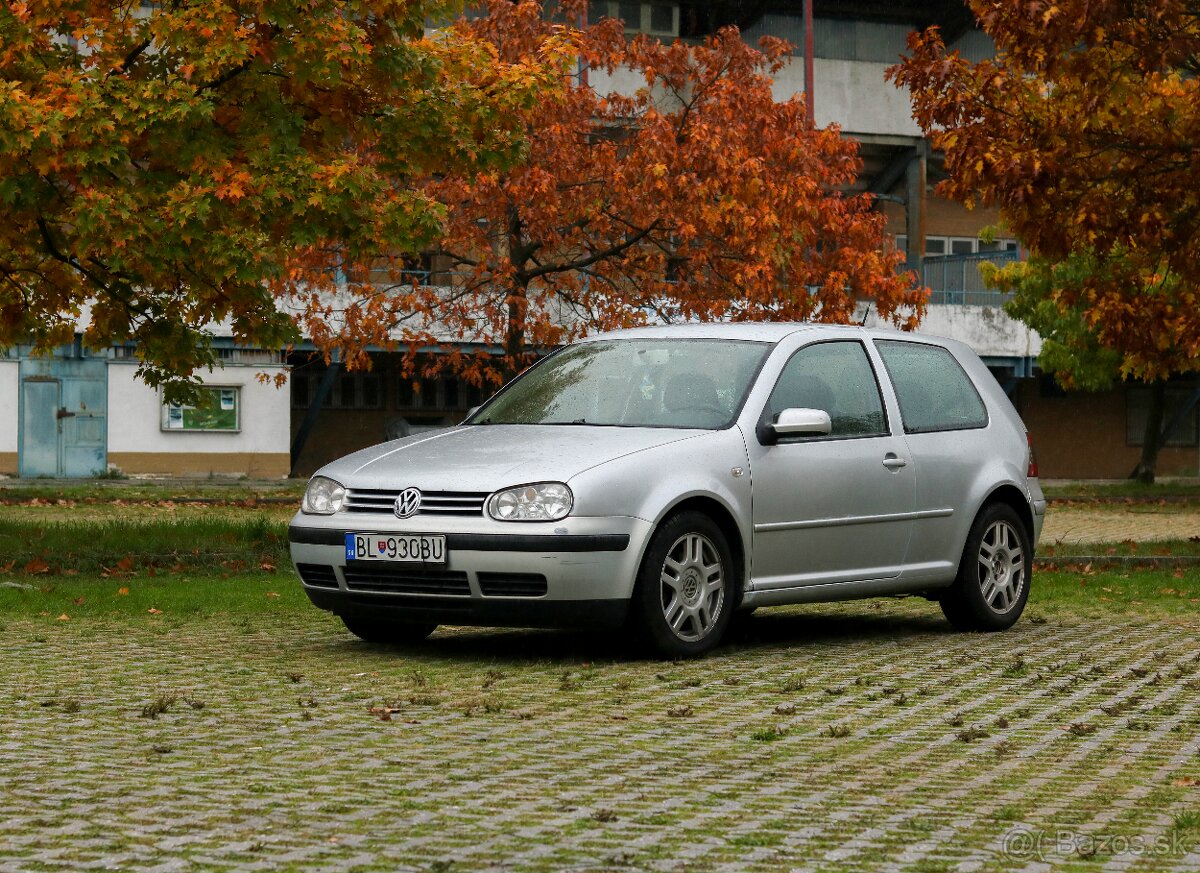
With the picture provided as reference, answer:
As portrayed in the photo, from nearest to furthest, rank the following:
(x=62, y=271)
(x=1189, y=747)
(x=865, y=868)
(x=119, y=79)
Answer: (x=865, y=868) → (x=1189, y=747) → (x=119, y=79) → (x=62, y=271)

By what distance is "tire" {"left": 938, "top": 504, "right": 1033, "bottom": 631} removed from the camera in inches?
→ 434

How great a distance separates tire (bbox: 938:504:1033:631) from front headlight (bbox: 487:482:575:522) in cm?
304

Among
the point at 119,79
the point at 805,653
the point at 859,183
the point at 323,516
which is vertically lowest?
the point at 805,653

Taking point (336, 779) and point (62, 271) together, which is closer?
point (336, 779)

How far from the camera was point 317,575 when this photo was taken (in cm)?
949

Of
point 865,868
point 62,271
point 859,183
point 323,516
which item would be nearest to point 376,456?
point 323,516

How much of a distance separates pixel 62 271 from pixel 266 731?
36.3 ft

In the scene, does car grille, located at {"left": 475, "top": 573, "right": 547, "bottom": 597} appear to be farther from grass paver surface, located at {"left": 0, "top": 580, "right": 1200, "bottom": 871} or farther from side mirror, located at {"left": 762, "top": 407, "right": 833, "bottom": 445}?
side mirror, located at {"left": 762, "top": 407, "right": 833, "bottom": 445}

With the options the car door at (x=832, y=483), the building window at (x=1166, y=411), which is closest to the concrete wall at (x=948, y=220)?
the building window at (x=1166, y=411)

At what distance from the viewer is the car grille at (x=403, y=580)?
897 centimetres

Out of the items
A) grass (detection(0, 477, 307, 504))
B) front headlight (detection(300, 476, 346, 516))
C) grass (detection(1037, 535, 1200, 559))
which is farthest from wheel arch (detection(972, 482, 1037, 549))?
grass (detection(0, 477, 307, 504))

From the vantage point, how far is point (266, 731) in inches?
278

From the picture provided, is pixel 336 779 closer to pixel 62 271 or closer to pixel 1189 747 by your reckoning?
pixel 1189 747

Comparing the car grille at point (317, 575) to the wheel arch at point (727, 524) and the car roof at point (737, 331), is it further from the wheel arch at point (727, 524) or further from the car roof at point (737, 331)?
the car roof at point (737, 331)
